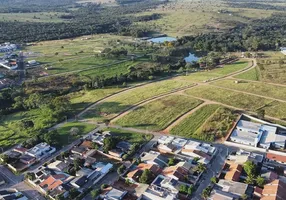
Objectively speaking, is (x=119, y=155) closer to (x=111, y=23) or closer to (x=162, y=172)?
(x=162, y=172)

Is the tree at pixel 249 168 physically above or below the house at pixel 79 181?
above

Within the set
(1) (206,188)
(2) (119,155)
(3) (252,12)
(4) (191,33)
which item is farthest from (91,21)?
(1) (206,188)

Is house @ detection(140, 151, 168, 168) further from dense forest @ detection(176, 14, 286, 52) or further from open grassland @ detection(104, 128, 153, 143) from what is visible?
dense forest @ detection(176, 14, 286, 52)

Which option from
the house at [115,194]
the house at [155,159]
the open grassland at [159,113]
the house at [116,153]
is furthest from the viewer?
the open grassland at [159,113]

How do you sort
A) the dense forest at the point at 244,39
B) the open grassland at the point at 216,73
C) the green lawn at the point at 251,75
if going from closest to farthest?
the green lawn at the point at 251,75
the open grassland at the point at 216,73
the dense forest at the point at 244,39

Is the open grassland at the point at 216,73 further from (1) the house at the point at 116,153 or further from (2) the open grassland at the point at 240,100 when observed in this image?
(1) the house at the point at 116,153

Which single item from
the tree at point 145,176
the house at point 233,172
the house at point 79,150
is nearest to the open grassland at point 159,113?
the house at point 79,150

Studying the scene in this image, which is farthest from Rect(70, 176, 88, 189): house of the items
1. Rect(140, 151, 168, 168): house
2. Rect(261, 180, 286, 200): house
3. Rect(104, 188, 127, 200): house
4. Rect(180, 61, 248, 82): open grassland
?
Rect(180, 61, 248, 82): open grassland
